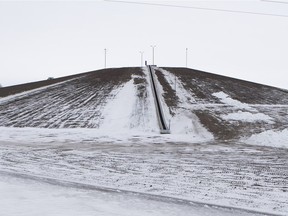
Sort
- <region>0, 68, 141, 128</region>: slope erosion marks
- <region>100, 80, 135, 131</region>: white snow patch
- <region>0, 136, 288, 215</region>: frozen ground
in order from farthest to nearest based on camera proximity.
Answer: <region>0, 68, 141, 128</region>: slope erosion marks
<region>100, 80, 135, 131</region>: white snow patch
<region>0, 136, 288, 215</region>: frozen ground

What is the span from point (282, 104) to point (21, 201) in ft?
95.2

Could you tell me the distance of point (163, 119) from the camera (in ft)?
76.2

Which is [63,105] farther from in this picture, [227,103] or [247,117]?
[247,117]

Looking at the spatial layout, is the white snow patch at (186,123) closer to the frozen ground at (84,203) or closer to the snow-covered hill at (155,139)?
the snow-covered hill at (155,139)

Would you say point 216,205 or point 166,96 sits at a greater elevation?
point 166,96

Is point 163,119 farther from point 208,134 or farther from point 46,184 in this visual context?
point 46,184

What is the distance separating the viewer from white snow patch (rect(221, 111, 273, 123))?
2317cm

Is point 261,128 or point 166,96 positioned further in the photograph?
point 166,96

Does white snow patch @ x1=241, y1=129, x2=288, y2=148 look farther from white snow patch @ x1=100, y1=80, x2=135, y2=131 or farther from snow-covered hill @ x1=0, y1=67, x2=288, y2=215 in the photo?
white snow patch @ x1=100, y1=80, x2=135, y2=131

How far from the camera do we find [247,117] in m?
23.6

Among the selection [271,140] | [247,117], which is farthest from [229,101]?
[271,140]

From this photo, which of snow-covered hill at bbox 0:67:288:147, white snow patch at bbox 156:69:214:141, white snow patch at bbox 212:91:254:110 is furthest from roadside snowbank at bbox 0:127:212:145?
white snow patch at bbox 212:91:254:110

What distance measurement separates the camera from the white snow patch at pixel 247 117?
23167mm

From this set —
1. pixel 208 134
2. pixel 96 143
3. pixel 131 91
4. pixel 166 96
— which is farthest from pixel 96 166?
pixel 131 91
